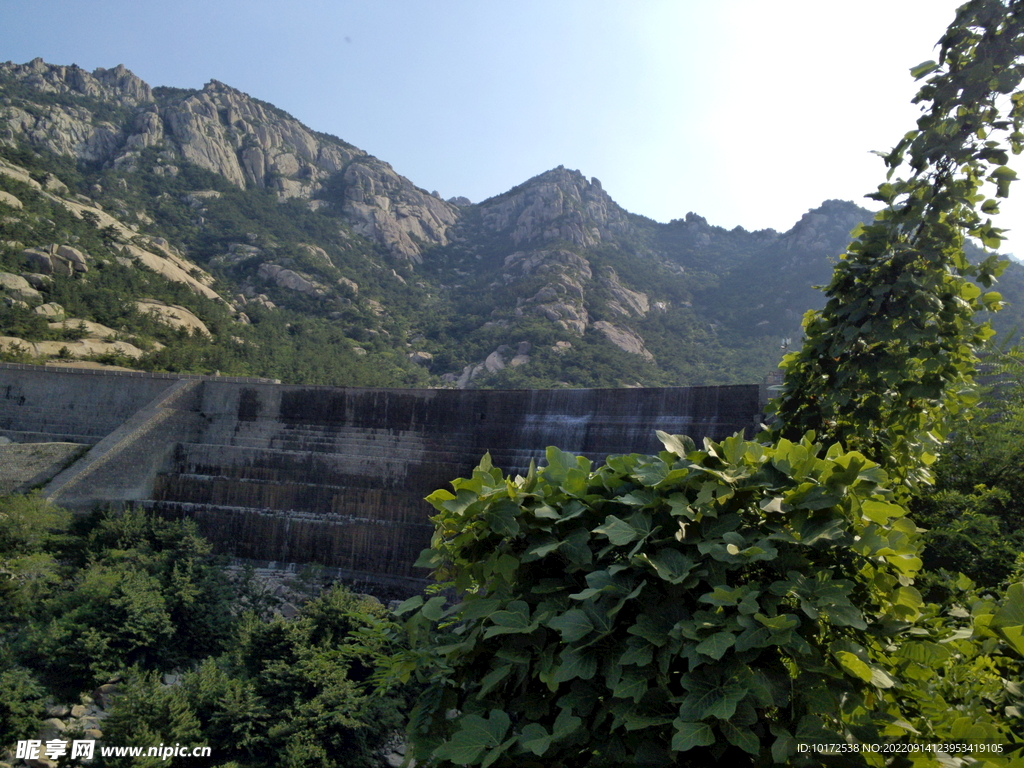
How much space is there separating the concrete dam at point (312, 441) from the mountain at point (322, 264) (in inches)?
335

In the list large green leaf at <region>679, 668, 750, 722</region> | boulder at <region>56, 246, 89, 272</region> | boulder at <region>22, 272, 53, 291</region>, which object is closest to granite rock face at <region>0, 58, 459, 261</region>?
boulder at <region>56, 246, 89, 272</region>

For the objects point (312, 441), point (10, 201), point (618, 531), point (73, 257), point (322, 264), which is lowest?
point (312, 441)

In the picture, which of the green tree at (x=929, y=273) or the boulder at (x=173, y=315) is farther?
the boulder at (x=173, y=315)

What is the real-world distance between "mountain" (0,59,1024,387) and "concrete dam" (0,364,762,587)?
850 cm

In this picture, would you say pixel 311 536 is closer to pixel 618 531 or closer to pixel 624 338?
pixel 618 531

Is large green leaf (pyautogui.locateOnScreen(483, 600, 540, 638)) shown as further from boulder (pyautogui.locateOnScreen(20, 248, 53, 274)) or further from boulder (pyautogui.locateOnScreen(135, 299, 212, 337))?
boulder (pyautogui.locateOnScreen(20, 248, 53, 274))

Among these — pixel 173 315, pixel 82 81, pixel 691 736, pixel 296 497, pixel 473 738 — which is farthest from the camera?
pixel 82 81

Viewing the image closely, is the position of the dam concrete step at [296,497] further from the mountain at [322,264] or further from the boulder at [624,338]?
the boulder at [624,338]

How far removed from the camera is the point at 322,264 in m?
63.1

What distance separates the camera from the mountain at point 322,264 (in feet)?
119

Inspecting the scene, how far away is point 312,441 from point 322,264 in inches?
1891

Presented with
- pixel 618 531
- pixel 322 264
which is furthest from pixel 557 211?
pixel 618 531

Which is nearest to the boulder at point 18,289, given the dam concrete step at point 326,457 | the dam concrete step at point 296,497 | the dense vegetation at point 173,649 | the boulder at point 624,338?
the dam concrete step at point 326,457

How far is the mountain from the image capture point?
36344 millimetres
